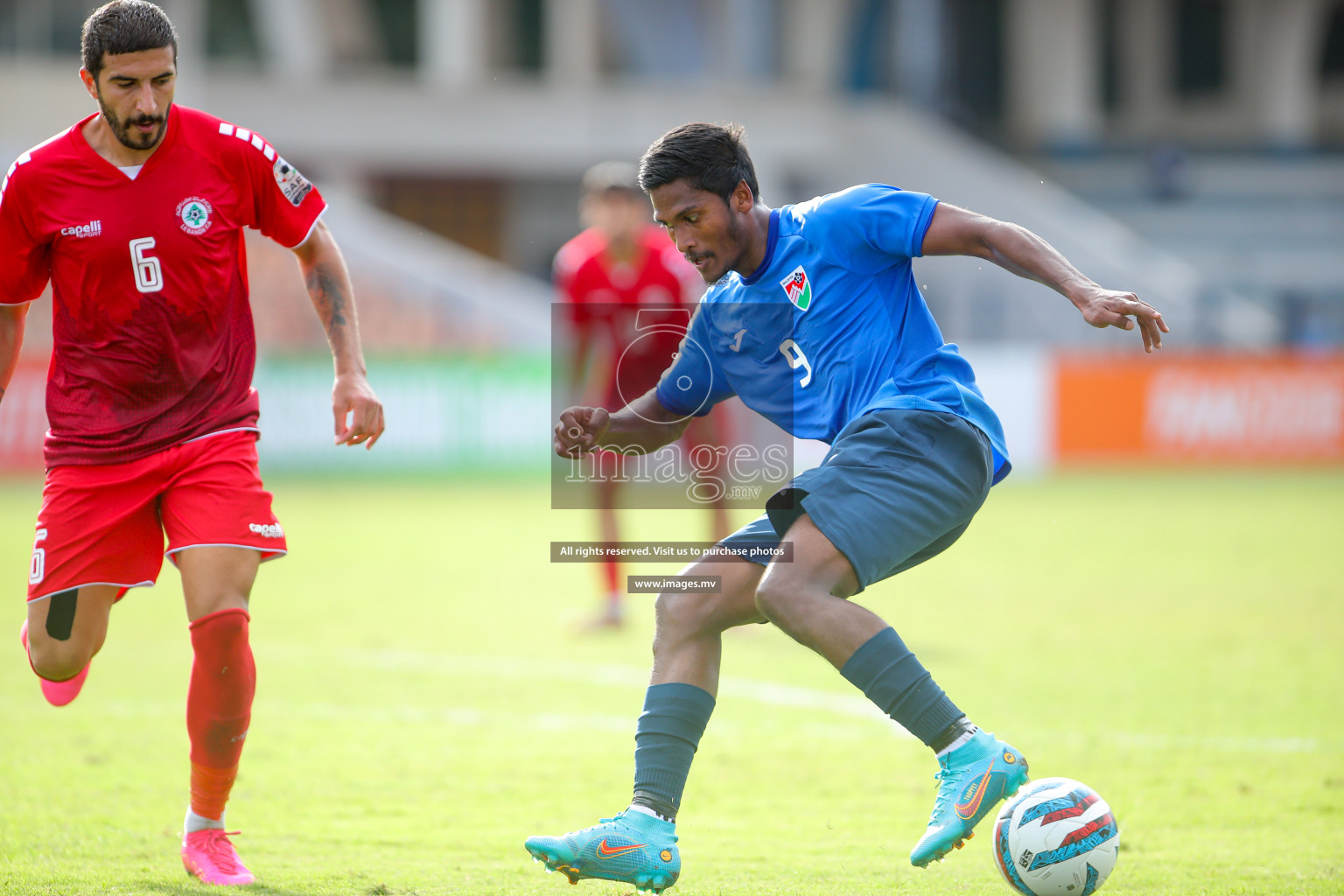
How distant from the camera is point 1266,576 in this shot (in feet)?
33.8

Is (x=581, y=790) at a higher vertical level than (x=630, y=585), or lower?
higher

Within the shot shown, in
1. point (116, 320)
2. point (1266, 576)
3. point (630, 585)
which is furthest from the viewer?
point (1266, 576)

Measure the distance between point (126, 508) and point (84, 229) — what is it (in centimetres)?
79

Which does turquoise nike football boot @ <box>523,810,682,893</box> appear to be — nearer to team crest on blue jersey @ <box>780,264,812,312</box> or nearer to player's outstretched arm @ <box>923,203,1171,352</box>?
team crest on blue jersey @ <box>780,264,812,312</box>

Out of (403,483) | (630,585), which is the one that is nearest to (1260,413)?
(403,483)

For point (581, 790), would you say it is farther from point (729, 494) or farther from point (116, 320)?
point (729, 494)

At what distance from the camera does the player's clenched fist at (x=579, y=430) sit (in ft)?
13.3

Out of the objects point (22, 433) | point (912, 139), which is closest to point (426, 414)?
point (22, 433)

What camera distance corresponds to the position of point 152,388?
411cm

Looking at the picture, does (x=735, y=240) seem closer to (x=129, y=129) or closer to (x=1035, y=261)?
(x=1035, y=261)

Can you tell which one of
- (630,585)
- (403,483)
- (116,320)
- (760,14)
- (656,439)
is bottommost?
(403,483)

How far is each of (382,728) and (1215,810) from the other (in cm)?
328

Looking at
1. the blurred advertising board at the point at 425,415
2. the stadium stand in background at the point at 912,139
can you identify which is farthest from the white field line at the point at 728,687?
the stadium stand in background at the point at 912,139

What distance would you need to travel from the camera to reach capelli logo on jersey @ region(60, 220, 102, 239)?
397cm
